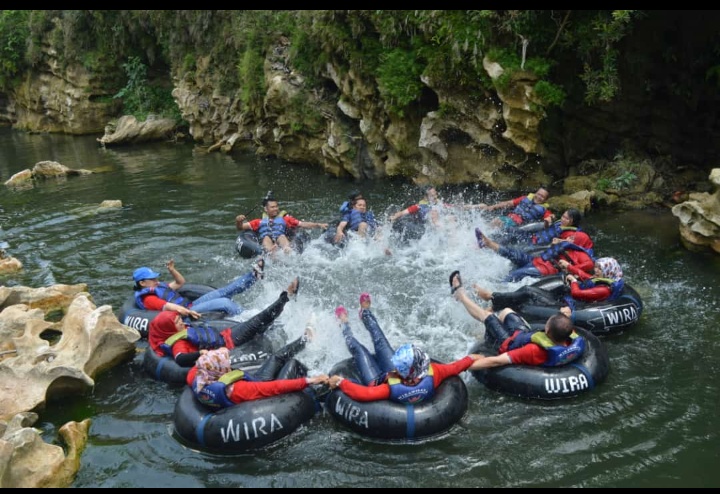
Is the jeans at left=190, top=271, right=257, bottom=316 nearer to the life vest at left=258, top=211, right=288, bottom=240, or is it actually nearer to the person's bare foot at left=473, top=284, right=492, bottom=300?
the life vest at left=258, top=211, right=288, bottom=240

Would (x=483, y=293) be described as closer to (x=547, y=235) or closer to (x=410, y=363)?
(x=547, y=235)

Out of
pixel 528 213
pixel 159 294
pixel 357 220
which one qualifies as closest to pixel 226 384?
pixel 159 294

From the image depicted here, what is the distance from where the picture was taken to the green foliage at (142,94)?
105 feet

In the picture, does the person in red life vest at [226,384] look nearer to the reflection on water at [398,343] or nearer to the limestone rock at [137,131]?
the reflection on water at [398,343]

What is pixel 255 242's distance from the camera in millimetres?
13250

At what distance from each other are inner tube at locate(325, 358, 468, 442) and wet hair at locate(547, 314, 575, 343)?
4.96ft

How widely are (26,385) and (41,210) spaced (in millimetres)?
12382

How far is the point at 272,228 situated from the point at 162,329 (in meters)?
5.23

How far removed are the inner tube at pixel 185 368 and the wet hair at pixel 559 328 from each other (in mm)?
4062

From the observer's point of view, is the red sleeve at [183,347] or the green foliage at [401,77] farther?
the green foliage at [401,77]

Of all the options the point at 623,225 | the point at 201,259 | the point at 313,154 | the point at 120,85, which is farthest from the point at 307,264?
the point at 120,85


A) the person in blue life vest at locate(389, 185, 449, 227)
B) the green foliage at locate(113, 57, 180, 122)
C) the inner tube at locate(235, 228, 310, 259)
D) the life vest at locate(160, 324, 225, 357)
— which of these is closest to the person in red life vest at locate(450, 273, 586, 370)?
the life vest at locate(160, 324, 225, 357)

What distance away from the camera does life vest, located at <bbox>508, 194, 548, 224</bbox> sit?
13146 millimetres

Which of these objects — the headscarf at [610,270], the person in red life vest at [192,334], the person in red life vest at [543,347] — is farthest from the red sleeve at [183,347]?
the headscarf at [610,270]
